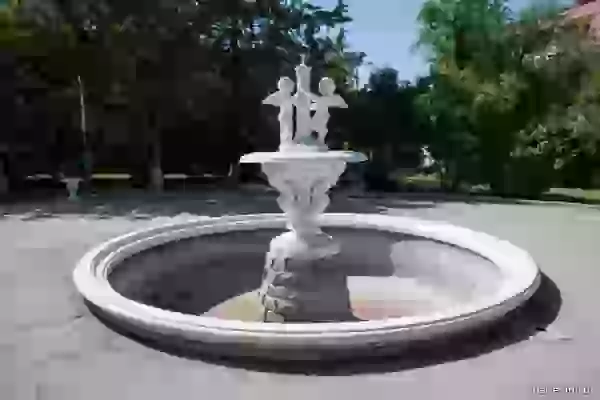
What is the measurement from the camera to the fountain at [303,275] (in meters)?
4.03

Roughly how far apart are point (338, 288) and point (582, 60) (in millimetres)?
11868

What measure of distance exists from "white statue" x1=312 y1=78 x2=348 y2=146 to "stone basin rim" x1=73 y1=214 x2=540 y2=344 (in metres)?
2.19

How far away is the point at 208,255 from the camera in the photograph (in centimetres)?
798

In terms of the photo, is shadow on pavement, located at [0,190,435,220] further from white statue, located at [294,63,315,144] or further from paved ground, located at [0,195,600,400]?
white statue, located at [294,63,315,144]

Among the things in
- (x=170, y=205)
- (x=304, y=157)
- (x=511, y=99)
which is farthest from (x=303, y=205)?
(x=511, y=99)

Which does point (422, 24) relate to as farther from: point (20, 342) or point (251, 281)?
Result: point (20, 342)

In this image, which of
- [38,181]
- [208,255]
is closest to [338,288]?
[208,255]

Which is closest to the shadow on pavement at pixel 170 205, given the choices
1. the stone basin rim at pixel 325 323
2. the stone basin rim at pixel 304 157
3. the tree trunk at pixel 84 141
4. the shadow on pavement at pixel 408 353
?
the tree trunk at pixel 84 141

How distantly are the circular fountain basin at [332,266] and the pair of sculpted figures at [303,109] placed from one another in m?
1.47

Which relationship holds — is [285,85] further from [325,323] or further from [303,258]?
[325,323]

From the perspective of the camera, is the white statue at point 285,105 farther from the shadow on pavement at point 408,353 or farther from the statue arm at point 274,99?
the shadow on pavement at point 408,353

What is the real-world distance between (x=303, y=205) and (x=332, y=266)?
2.43 feet

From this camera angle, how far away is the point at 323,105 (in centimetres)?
645

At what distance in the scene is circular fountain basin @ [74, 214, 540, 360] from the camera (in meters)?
3.98
